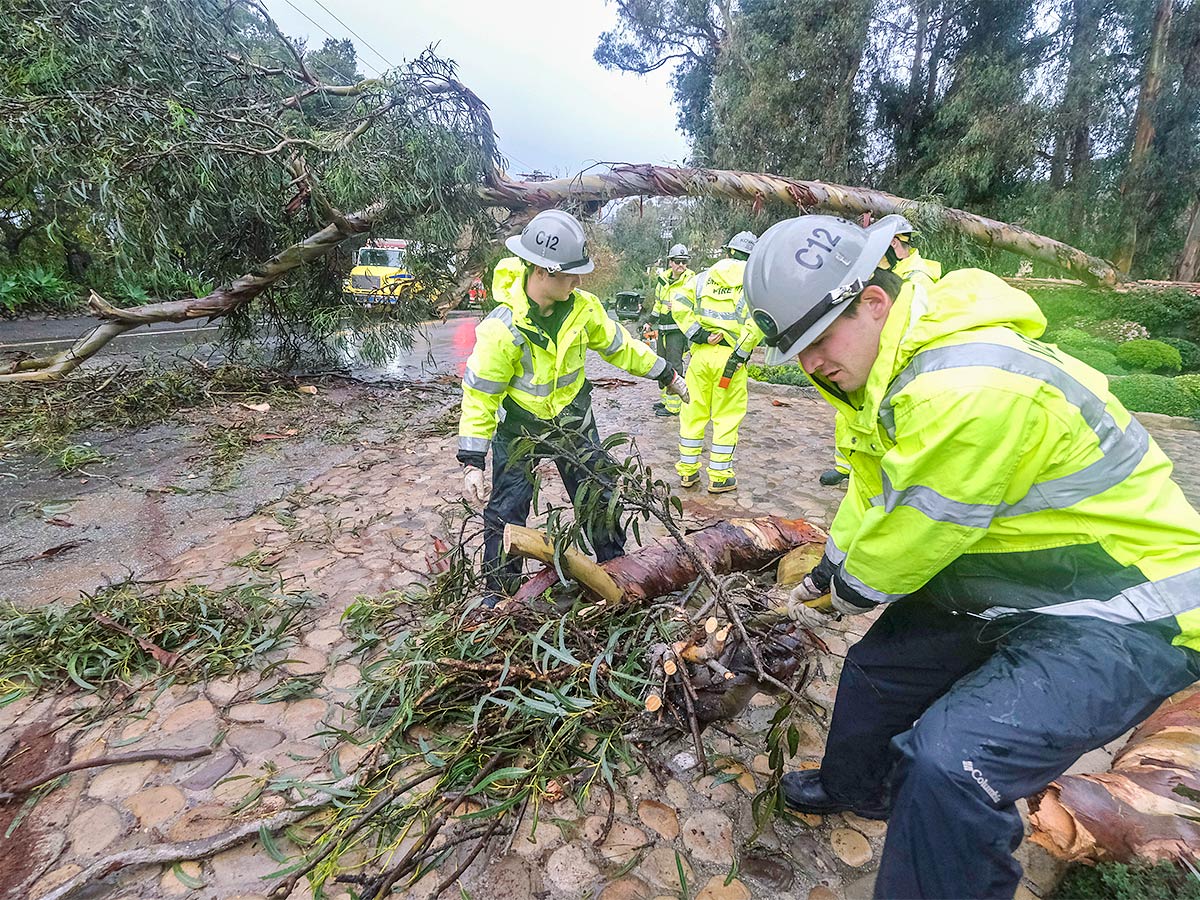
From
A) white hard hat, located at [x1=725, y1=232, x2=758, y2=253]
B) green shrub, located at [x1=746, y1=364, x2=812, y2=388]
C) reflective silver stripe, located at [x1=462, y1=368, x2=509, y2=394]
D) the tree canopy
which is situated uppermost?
the tree canopy

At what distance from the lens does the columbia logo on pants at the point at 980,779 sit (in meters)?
1.26

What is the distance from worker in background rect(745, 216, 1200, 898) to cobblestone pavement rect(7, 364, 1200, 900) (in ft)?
1.89

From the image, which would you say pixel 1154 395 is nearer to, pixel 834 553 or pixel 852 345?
pixel 834 553

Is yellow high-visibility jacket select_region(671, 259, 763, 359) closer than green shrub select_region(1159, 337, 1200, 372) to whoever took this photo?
Yes

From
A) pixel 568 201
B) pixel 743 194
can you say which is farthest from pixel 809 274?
pixel 743 194

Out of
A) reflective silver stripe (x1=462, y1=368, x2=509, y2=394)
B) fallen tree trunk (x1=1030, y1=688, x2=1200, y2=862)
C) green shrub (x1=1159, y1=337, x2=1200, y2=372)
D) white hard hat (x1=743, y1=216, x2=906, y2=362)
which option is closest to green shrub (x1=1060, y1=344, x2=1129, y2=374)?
green shrub (x1=1159, y1=337, x2=1200, y2=372)

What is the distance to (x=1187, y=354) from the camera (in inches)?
366

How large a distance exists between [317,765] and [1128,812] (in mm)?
2445

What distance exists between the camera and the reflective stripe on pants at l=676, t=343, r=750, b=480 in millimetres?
4594

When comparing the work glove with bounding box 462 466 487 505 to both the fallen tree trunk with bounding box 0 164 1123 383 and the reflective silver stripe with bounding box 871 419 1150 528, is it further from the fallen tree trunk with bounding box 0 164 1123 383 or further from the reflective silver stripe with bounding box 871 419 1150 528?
the fallen tree trunk with bounding box 0 164 1123 383

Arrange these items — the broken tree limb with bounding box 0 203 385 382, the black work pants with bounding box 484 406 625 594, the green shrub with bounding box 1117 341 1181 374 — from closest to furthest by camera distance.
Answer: the black work pants with bounding box 484 406 625 594 → the broken tree limb with bounding box 0 203 385 382 → the green shrub with bounding box 1117 341 1181 374

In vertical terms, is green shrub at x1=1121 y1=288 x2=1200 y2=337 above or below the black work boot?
above

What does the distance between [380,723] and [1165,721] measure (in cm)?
267

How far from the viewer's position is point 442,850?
1724 mm
